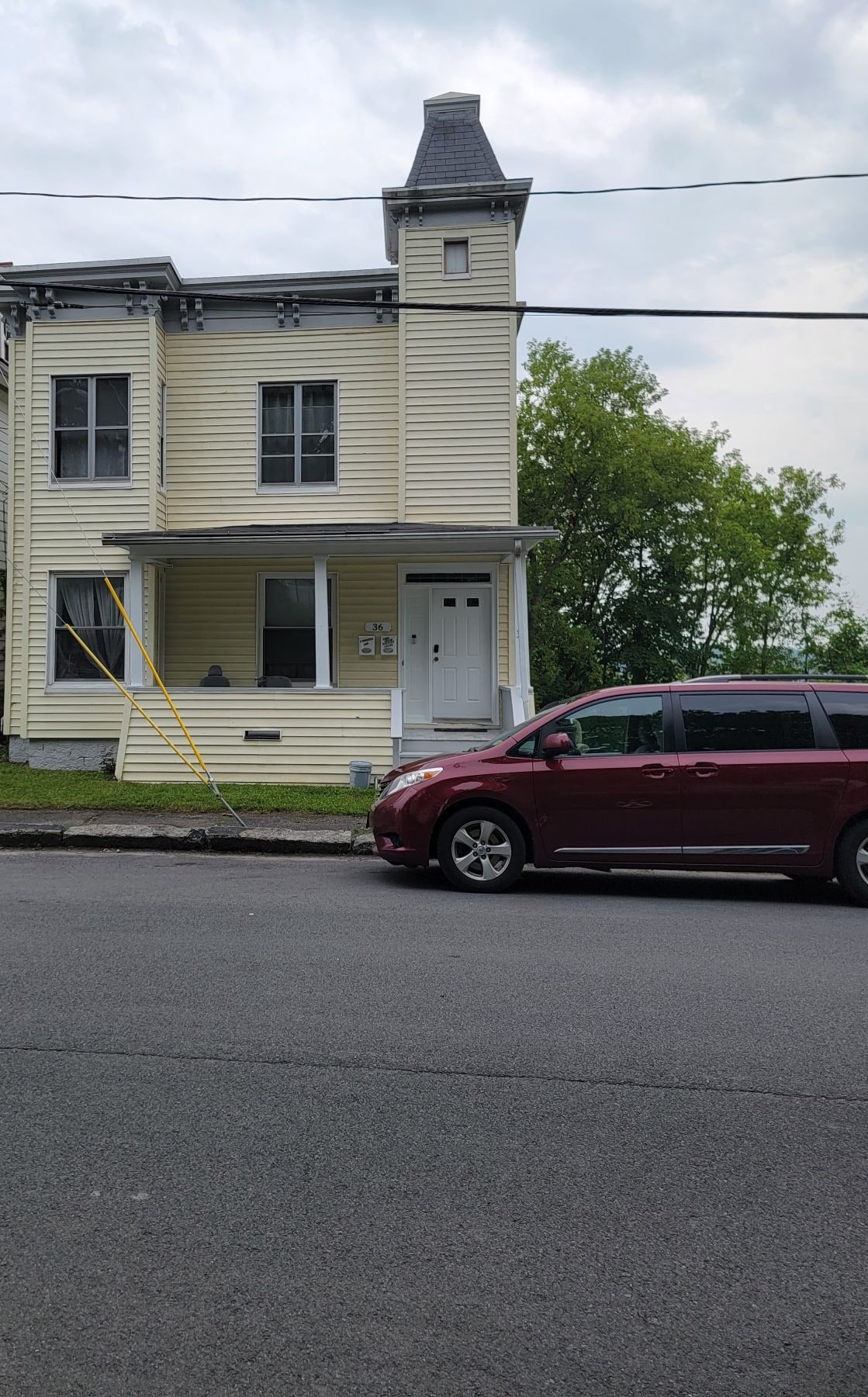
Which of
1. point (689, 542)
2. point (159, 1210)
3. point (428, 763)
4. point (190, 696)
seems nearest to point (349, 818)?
point (428, 763)

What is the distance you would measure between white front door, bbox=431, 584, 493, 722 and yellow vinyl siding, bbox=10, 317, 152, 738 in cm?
501

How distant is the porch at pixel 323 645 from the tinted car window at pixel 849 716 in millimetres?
7019

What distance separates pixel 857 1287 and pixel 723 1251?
0.35 m

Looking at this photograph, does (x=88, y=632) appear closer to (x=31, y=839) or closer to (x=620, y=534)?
(x=31, y=839)

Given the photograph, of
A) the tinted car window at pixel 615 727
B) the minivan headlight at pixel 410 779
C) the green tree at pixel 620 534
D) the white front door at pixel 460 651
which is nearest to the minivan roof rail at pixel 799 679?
the tinted car window at pixel 615 727

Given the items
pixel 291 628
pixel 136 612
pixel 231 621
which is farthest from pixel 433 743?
pixel 136 612

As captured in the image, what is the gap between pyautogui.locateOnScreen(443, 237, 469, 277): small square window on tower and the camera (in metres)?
16.8

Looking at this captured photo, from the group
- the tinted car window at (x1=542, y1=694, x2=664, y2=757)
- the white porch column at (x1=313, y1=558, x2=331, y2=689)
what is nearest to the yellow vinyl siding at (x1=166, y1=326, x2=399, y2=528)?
the white porch column at (x1=313, y1=558, x2=331, y2=689)

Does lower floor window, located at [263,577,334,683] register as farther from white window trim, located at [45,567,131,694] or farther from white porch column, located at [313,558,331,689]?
white window trim, located at [45,567,131,694]

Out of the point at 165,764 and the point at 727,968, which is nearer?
the point at 727,968

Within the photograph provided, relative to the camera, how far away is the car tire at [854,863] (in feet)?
26.2

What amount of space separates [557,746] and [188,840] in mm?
4234

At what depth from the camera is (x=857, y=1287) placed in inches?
108

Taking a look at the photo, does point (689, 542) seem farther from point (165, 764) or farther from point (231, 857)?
point (231, 857)
